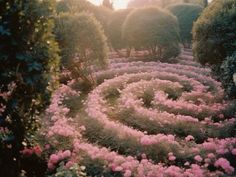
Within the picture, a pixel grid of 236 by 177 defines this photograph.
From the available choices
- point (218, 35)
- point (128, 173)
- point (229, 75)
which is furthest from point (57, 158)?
point (218, 35)

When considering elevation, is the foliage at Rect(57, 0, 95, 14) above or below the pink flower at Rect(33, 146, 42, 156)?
above

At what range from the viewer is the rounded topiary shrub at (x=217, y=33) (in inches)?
800

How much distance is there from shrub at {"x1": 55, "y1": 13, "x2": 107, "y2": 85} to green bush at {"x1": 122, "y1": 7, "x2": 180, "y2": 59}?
9.49 metres

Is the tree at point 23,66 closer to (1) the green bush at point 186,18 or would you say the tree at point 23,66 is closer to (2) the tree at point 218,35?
(2) the tree at point 218,35

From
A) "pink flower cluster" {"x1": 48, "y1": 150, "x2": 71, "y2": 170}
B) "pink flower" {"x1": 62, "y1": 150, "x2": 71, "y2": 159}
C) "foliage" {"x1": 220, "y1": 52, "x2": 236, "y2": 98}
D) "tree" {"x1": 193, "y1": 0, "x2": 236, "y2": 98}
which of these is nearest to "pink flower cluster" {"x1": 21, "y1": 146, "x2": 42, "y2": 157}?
"pink flower cluster" {"x1": 48, "y1": 150, "x2": 71, "y2": 170}

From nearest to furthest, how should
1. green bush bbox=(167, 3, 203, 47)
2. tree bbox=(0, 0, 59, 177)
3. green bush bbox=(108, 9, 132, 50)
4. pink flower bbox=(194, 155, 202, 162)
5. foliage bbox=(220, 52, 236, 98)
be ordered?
tree bbox=(0, 0, 59, 177) → pink flower bbox=(194, 155, 202, 162) → foliage bbox=(220, 52, 236, 98) → green bush bbox=(108, 9, 132, 50) → green bush bbox=(167, 3, 203, 47)

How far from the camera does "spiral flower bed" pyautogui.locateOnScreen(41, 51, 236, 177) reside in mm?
11344

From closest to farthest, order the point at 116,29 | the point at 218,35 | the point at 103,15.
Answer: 1. the point at 218,35
2. the point at 116,29
3. the point at 103,15

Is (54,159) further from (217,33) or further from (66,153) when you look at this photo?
(217,33)

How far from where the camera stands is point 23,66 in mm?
10781

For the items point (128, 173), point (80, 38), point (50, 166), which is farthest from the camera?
point (80, 38)

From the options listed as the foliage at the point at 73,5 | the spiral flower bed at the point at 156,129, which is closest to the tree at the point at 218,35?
the spiral flower bed at the point at 156,129

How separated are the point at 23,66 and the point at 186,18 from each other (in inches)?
1370

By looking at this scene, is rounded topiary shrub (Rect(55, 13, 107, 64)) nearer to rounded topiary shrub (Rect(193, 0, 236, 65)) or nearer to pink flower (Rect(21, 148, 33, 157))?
rounded topiary shrub (Rect(193, 0, 236, 65))
